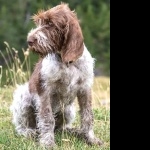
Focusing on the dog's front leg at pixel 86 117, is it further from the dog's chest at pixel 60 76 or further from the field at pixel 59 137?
the dog's chest at pixel 60 76

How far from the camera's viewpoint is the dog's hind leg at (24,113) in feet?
21.2

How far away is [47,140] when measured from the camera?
230 inches

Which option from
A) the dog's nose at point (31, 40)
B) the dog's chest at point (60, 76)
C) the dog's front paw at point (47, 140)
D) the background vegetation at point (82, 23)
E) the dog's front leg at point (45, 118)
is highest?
the background vegetation at point (82, 23)

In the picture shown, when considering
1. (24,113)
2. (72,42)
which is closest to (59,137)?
(24,113)

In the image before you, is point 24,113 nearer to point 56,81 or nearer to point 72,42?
point 56,81

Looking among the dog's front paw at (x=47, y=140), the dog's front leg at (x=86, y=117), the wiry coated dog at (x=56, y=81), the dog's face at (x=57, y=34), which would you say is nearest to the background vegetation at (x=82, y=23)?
the wiry coated dog at (x=56, y=81)

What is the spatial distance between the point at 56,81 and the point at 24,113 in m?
0.88

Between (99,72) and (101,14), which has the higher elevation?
(101,14)

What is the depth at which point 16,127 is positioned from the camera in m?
6.52

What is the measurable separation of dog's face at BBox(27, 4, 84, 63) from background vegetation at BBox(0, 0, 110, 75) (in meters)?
24.5
